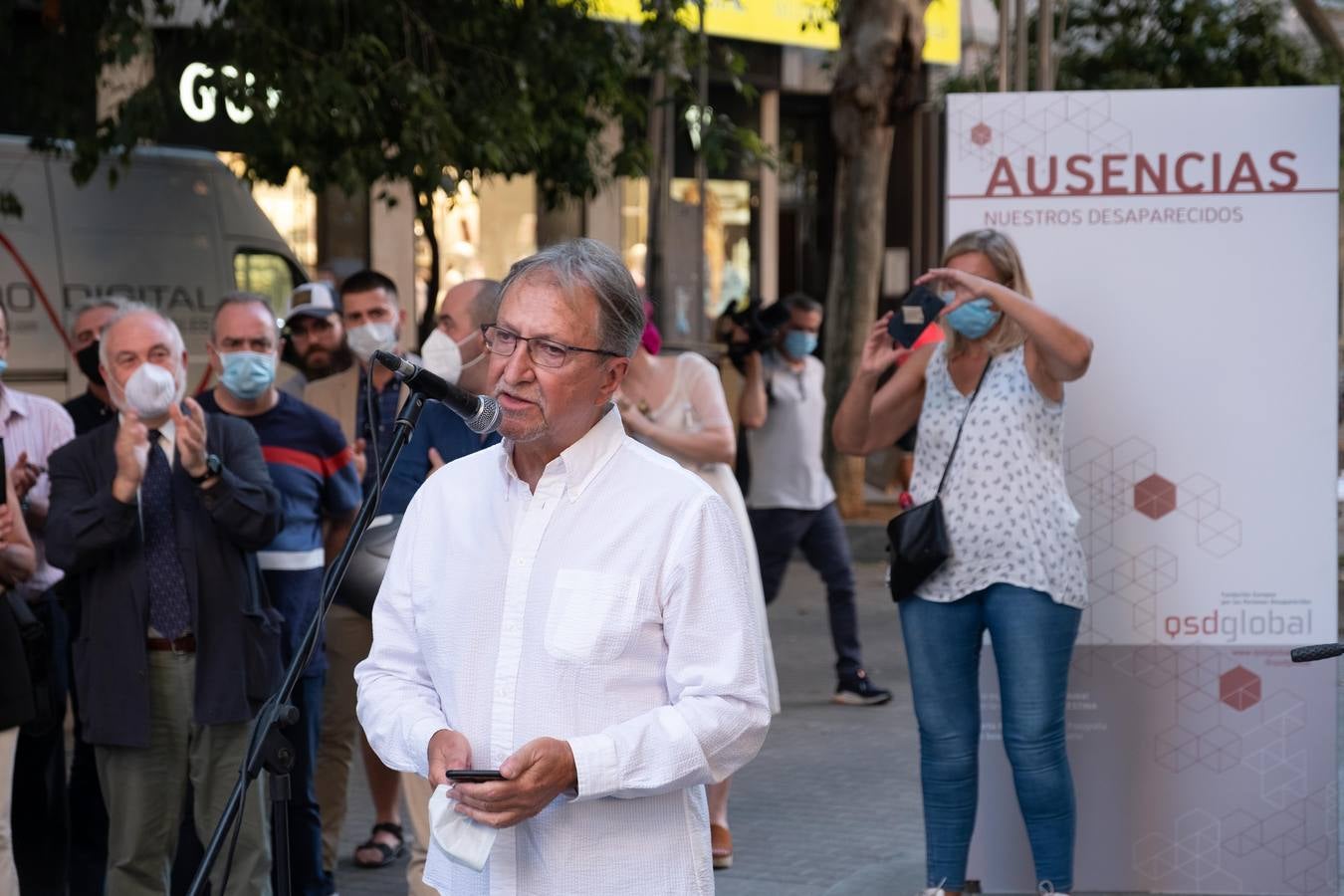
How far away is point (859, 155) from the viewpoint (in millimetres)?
16438

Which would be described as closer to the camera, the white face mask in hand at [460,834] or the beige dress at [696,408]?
the white face mask in hand at [460,834]

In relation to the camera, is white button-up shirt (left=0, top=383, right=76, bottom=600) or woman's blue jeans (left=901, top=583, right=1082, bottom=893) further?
white button-up shirt (left=0, top=383, right=76, bottom=600)

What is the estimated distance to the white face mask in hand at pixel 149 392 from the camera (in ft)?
17.0

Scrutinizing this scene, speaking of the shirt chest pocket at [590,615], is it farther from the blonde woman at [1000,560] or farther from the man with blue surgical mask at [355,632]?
the man with blue surgical mask at [355,632]

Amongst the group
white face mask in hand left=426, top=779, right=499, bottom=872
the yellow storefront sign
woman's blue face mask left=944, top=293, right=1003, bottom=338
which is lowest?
white face mask in hand left=426, top=779, right=499, bottom=872

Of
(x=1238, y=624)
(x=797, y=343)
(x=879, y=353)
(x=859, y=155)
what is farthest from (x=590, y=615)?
(x=859, y=155)

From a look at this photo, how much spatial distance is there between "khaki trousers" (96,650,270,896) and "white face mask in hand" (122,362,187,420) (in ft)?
2.18

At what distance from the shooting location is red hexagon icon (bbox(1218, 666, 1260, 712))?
591 centimetres

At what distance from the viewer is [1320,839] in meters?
5.89

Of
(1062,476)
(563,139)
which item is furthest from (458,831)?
(563,139)

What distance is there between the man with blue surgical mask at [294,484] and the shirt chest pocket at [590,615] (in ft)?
9.63

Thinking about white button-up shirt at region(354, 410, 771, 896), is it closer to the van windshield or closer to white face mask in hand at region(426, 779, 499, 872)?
white face mask in hand at region(426, 779, 499, 872)

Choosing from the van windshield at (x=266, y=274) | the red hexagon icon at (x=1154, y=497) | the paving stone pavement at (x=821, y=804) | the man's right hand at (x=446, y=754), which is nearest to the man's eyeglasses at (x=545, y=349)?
the man's right hand at (x=446, y=754)

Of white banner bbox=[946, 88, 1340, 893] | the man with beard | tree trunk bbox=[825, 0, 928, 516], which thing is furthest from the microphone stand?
tree trunk bbox=[825, 0, 928, 516]
